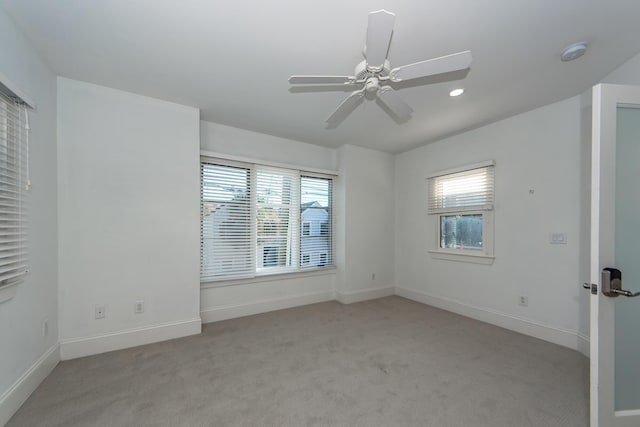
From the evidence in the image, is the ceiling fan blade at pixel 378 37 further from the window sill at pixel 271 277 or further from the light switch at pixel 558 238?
the window sill at pixel 271 277

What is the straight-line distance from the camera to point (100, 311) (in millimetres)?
2486

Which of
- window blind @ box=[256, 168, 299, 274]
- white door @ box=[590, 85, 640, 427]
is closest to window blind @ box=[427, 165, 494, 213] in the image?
white door @ box=[590, 85, 640, 427]

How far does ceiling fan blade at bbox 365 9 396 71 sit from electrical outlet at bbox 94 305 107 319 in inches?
125

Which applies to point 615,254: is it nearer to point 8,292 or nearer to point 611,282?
point 611,282

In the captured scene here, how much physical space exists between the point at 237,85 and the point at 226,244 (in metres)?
1.98

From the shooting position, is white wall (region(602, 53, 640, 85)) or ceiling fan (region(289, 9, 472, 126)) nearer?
ceiling fan (region(289, 9, 472, 126))

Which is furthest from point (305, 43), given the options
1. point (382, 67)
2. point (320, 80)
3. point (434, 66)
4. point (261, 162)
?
point (261, 162)

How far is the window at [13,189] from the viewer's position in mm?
1663

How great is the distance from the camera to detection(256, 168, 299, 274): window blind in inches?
147

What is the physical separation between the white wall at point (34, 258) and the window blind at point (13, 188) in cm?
11

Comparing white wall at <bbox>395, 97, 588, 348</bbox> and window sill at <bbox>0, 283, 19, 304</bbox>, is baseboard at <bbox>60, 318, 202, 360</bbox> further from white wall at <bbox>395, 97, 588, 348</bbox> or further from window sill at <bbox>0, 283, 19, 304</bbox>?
white wall at <bbox>395, 97, 588, 348</bbox>

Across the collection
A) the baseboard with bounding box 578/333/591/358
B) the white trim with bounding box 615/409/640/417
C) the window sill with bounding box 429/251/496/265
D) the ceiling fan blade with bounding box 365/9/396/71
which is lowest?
the baseboard with bounding box 578/333/591/358

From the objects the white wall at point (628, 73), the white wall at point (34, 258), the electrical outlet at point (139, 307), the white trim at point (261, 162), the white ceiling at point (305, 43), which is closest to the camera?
the white ceiling at point (305, 43)

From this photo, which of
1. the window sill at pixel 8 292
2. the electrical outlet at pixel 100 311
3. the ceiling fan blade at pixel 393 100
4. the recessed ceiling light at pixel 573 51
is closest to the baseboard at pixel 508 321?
the recessed ceiling light at pixel 573 51
